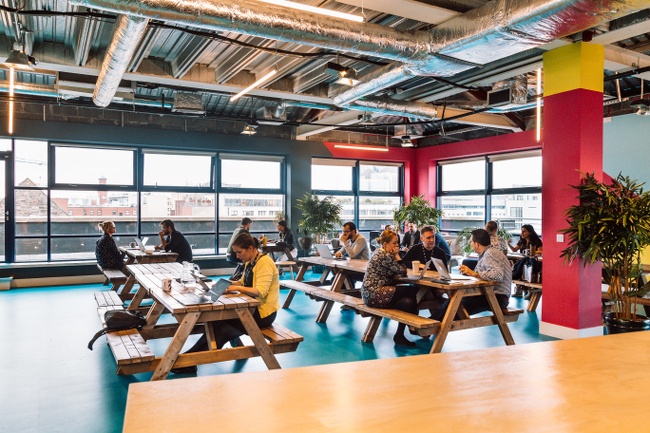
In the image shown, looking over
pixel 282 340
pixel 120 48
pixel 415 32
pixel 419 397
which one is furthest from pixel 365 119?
pixel 419 397

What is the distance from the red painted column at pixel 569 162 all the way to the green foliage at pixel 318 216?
566 cm

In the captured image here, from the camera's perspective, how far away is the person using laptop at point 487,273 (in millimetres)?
4999

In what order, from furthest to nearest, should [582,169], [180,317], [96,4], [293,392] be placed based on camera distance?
[582,169] < [180,317] < [96,4] < [293,392]

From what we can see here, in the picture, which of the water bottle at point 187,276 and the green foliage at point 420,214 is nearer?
the water bottle at point 187,276

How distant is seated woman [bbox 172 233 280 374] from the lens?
13.9 ft

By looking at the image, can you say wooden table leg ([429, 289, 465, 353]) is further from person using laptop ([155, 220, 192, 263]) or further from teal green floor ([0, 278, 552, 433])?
person using laptop ([155, 220, 192, 263])

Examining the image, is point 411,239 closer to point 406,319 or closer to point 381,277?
point 381,277

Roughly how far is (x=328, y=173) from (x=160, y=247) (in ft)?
16.2

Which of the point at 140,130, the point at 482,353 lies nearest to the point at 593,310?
the point at 482,353

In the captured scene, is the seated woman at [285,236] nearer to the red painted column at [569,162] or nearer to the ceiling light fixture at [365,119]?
the ceiling light fixture at [365,119]

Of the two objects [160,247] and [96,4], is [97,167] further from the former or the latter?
[96,4]

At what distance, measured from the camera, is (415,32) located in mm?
4863

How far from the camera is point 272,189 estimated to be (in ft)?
38.4

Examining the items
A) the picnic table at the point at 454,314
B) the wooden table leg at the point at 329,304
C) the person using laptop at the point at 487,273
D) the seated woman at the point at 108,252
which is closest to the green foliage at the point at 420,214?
the wooden table leg at the point at 329,304
